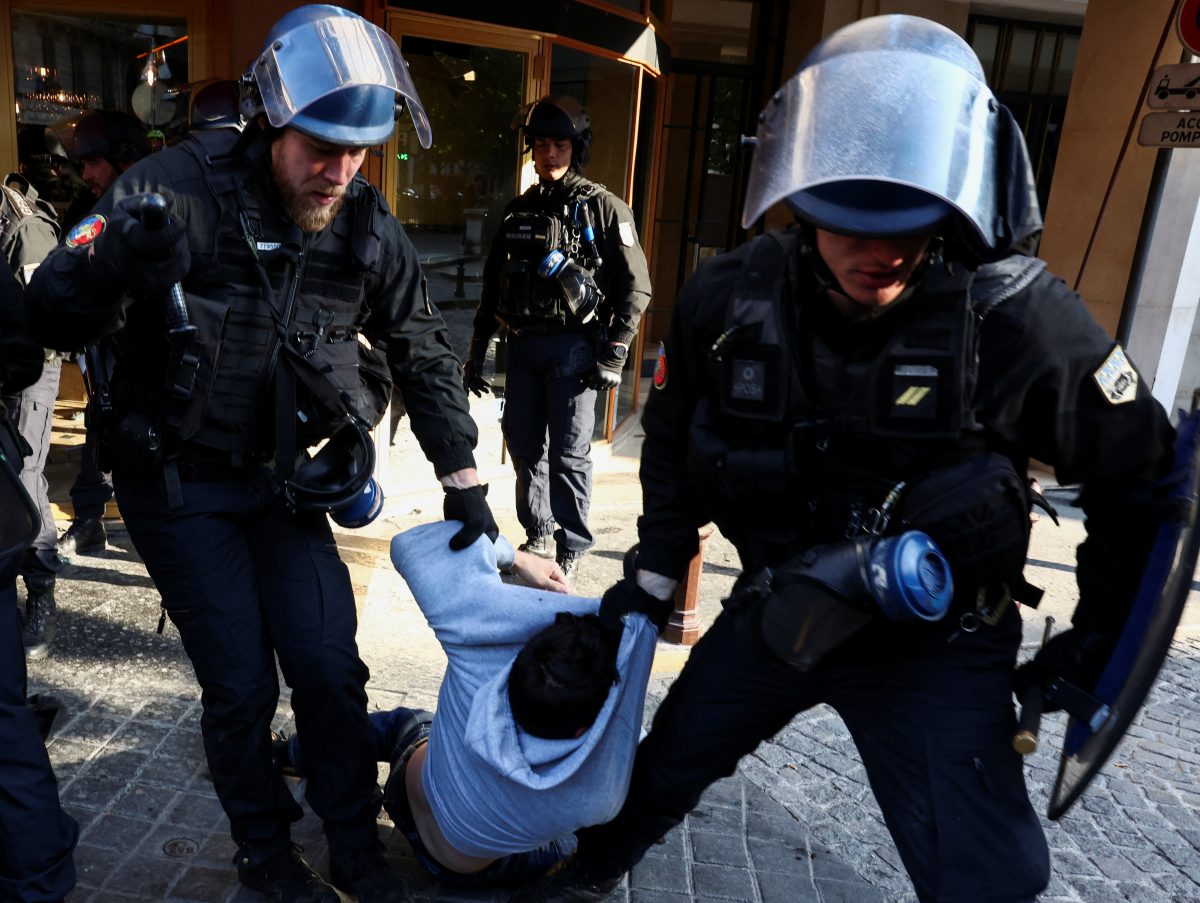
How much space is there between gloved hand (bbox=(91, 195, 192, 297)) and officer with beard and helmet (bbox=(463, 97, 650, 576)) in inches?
109

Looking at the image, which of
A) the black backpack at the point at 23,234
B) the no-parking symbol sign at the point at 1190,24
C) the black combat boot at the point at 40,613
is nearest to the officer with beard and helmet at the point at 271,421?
the black combat boot at the point at 40,613

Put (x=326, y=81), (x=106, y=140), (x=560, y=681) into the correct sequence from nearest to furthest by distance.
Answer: (x=560, y=681) → (x=326, y=81) → (x=106, y=140)

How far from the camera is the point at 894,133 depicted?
187 centimetres

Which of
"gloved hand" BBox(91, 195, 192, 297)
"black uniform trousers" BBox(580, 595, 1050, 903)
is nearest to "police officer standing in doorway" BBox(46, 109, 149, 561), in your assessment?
"gloved hand" BBox(91, 195, 192, 297)

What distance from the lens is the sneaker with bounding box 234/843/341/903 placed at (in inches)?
101

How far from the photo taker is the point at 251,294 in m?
2.47

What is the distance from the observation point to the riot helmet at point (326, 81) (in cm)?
238

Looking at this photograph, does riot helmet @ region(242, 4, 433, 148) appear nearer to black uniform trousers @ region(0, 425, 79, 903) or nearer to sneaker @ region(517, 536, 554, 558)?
black uniform trousers @ region(0, 425, 79, 903)

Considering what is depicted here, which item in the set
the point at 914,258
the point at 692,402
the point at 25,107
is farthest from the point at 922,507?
the point at 25,107

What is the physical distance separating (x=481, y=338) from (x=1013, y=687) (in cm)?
359

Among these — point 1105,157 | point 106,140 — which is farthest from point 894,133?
point 1105,157

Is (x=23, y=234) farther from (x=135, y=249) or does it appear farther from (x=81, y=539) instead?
(x=135, y=249)

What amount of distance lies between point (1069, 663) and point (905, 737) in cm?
36

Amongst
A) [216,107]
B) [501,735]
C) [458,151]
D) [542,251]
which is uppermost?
[216,107]
